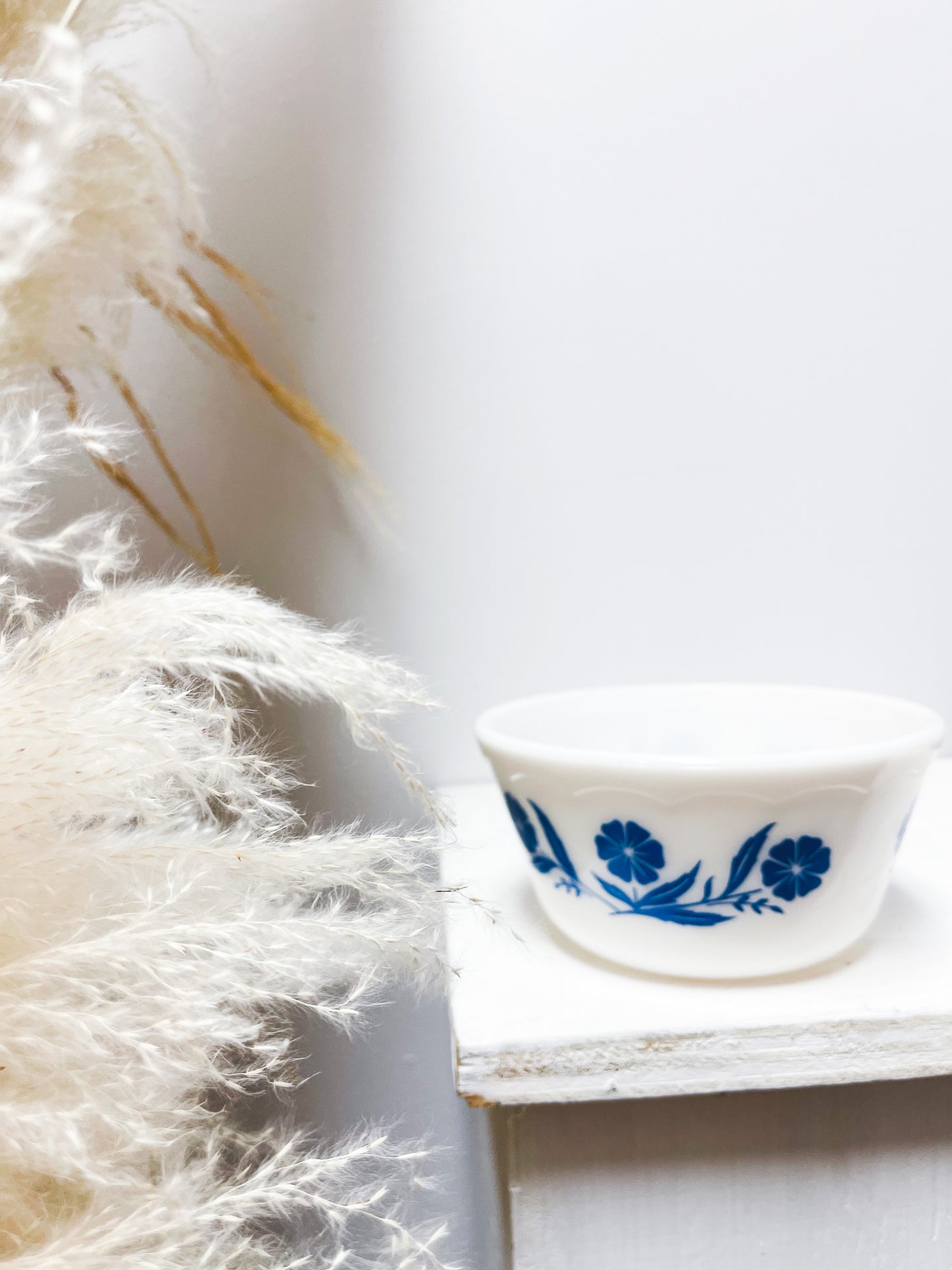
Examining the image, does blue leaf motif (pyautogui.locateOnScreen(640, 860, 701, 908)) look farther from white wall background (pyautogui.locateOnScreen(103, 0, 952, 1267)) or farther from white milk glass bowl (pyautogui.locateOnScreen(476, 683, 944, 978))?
white wall background (pyautogui.locateOnScreen(103, 0, 952, 1267))

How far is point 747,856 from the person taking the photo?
0.31m

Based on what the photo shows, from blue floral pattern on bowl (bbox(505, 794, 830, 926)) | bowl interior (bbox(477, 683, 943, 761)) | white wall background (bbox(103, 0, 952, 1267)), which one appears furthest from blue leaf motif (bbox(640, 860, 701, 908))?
white wall background (bbox(103, 0, 952, 1267))

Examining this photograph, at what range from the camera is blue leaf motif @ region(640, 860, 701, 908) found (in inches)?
12.5

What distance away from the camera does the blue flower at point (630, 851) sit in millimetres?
317

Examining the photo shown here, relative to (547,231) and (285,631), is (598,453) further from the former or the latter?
(285,631)

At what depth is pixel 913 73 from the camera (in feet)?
1.73

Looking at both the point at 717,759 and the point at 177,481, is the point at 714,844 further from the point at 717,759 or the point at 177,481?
the point at 177,481

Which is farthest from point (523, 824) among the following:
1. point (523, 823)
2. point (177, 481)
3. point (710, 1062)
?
point (177, 481)

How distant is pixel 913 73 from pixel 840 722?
0.37m

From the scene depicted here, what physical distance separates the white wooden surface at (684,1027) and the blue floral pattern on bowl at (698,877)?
3 cm

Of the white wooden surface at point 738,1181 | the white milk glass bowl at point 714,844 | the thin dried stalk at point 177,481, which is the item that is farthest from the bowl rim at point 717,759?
the thin dried stalk at point 177,481

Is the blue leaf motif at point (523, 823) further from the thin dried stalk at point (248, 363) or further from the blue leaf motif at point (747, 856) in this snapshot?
the thin dried stalk at point (248, 363)

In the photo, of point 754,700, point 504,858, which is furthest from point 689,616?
point 504,858

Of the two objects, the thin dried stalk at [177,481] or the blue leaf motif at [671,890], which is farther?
the thin dried stalk at [177,481]
